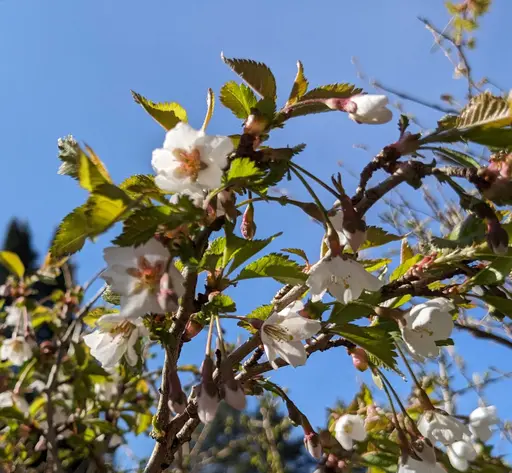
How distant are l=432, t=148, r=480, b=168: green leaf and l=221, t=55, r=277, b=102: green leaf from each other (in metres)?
0.28

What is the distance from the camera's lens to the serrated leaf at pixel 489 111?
0.74m

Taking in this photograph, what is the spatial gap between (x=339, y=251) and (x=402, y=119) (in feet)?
0.72

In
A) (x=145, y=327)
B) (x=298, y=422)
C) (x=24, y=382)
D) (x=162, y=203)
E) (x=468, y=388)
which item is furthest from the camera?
(x=468, y=388)

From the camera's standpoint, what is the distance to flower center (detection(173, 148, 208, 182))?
2.51 ft

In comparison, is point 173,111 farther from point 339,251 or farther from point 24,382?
point 24,382

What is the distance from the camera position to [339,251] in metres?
0.82

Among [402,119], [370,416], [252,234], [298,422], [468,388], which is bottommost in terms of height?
[298,422]

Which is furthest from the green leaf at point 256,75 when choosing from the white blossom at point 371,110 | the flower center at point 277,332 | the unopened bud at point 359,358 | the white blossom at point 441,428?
the white blossom at point 441,428

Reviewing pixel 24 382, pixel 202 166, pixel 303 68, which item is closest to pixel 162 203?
pixel 202 166

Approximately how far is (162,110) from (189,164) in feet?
0.51

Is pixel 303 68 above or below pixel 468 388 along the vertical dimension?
below

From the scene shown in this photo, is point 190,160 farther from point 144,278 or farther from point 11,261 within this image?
point 11,261

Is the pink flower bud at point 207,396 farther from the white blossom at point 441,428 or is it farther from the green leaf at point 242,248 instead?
the white blossom at point 441,428

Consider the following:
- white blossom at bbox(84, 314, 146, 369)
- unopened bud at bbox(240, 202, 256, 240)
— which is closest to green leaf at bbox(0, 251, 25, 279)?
white blossom at bbox(84, 314, 146, 369)
